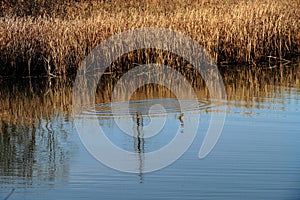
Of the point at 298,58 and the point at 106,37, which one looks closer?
the point at 106,37

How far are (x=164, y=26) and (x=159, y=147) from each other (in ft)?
20.1

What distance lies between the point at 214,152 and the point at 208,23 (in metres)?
6.68

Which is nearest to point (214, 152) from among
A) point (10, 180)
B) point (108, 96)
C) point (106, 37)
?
point (10, 180)

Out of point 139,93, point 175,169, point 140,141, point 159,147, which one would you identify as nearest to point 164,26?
point 139,93

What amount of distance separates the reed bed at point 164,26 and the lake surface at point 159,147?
1.90 m

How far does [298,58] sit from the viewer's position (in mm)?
12992

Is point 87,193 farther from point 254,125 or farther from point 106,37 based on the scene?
point 106,37

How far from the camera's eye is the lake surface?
4668 millimetres

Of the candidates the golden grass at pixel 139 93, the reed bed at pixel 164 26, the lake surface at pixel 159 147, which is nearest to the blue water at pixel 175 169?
the lake surface at pixel 159 147

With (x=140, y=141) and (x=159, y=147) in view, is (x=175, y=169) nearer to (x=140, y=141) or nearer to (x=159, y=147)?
(x=159, y=147)

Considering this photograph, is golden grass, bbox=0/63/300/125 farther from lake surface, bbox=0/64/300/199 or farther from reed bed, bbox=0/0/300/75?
reed bed, bbox=0/0/300/75

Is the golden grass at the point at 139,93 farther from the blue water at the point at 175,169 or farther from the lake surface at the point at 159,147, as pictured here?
the blue water at the point at 175,169

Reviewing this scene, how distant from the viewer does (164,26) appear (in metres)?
11.9

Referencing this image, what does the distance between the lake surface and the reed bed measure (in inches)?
74.8
